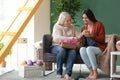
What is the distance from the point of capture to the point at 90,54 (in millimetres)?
4043

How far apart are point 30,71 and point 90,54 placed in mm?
965

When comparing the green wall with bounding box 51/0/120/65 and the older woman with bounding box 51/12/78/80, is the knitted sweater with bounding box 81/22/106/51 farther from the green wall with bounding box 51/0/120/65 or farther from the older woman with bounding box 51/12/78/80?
the green wall with bounding box 51/0/120/65

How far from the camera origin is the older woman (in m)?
4.14

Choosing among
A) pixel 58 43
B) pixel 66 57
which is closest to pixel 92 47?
pixel 66 57

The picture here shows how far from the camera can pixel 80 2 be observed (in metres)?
5.88

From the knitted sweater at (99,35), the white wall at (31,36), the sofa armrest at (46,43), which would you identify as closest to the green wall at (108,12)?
the white wall at (31,36)

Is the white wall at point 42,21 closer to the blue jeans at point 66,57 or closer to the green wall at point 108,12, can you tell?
the green wall at point 108,12

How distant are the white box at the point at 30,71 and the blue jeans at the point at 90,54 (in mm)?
719

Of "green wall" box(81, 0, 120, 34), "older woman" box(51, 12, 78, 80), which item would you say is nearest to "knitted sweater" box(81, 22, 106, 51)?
"older woman" box(51, 12, 78, 80)

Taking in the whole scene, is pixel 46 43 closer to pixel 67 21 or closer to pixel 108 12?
pixel 67 21

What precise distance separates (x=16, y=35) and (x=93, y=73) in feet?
4.21

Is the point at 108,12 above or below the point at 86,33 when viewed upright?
above

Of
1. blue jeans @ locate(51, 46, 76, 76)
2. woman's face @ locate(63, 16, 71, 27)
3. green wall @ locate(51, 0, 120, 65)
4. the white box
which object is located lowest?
the white box

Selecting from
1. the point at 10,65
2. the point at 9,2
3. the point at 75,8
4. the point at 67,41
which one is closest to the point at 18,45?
the point at 10,65
